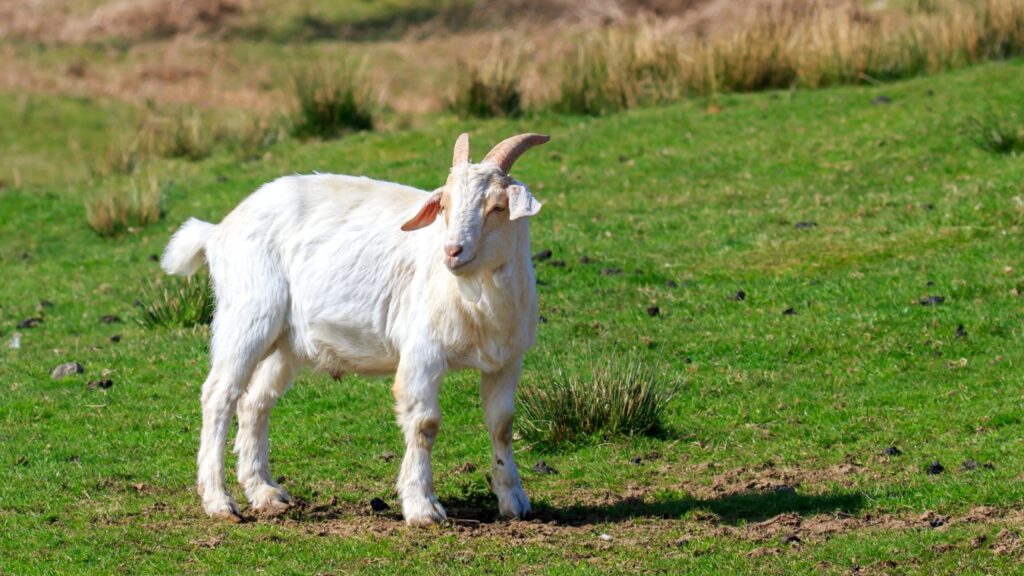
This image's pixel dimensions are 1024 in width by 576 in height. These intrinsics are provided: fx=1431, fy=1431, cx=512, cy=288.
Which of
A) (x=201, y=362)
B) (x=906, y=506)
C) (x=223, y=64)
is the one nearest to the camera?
(x=906, y=506)

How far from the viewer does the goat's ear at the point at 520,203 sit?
7.30 metres

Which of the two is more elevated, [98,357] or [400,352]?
[400,352]

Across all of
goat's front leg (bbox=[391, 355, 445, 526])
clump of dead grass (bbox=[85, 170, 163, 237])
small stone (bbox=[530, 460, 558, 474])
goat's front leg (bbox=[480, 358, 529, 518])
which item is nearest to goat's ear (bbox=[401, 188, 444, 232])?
goat's front leg (bbox=[391, 355, 445, 526])

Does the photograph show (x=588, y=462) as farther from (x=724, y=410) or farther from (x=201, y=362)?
(x=201, y=362)

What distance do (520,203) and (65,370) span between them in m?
5.64

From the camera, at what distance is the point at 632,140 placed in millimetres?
18344

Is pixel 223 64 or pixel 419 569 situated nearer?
pixel 419 569

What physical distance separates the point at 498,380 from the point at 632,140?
34.6 feet

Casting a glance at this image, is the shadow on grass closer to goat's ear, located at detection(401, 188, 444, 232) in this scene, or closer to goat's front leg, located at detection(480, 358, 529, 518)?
goat's front leg, located at detection(480, 358, 529, 518)

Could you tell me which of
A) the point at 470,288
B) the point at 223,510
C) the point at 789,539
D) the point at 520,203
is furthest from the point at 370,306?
the point at 789,539

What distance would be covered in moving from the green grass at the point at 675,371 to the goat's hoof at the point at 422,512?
9 cm

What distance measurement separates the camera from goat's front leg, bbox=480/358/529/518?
8180 mm

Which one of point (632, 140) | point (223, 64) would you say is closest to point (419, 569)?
point (632, 140)

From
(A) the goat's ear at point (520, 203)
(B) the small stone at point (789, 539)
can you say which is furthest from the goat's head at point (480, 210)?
(B) the small stone at point (789, 539)
